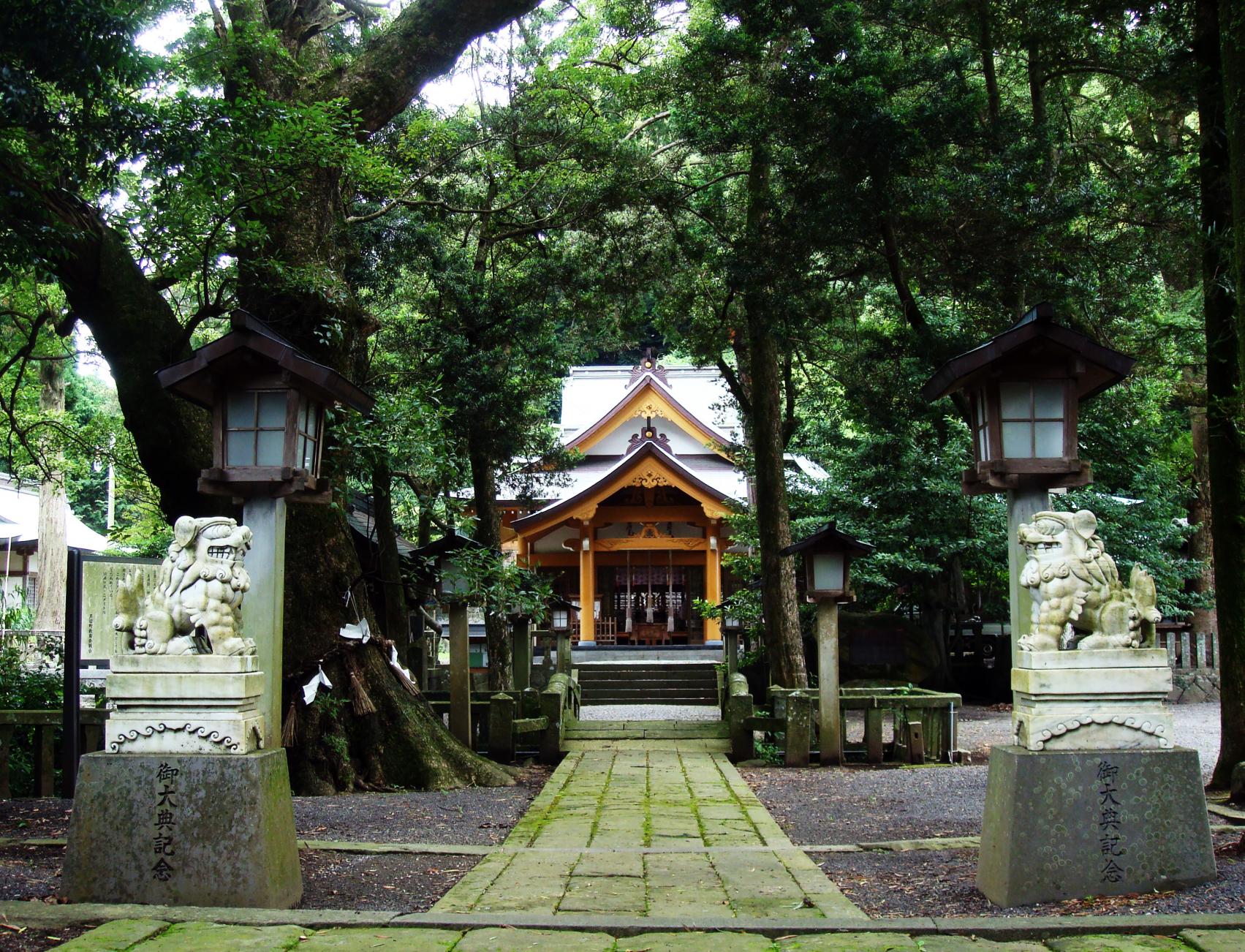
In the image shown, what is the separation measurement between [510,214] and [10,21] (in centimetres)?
862

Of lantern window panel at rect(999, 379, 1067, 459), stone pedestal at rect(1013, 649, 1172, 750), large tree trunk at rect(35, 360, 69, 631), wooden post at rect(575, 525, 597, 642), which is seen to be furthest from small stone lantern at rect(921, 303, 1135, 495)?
large tree trunk at rect(35, 360, 69, 631)

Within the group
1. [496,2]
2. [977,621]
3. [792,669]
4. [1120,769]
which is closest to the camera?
[1120,769]

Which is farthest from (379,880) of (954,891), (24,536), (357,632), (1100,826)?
(24,536)

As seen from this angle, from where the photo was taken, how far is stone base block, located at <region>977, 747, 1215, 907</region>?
15.5 ft

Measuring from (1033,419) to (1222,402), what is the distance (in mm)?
2127

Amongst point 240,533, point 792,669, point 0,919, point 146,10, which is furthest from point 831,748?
point 146,10

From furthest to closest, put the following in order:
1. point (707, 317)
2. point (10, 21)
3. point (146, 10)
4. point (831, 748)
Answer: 1. point (707, 317)
2. point (831, 748)
3. point (146, 10)
4. point (10, 21)

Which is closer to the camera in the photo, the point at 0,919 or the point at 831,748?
the point at 0,919

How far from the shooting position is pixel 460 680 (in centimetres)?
1060

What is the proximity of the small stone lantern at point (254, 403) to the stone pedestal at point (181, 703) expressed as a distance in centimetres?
134

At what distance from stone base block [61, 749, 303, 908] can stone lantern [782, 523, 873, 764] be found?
7.04 m

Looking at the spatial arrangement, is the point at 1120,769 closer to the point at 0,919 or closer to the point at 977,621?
the point at 0,919

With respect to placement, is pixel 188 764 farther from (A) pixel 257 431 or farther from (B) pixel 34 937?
(A) pixel 257 431

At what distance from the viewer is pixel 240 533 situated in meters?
5.02
